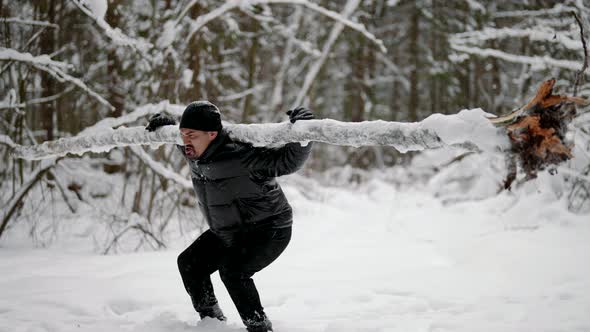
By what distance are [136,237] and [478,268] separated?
4468mm

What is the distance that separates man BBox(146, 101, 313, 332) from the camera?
8.90ft

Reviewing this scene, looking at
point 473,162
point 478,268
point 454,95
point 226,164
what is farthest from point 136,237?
point 454,95

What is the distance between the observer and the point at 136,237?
622 centimetres

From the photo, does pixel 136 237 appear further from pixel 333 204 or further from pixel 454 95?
pixel 454 95

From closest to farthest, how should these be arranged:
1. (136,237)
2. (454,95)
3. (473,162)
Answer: (136,237) < (473,162) < (454,95)

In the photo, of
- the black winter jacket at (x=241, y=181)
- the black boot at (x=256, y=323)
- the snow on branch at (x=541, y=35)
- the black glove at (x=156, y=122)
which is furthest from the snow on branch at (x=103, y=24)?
the snow on branch at (x=541, y=35)

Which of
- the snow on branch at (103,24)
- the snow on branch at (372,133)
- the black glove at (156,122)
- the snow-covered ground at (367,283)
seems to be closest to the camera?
the snow on branch at (372,133)

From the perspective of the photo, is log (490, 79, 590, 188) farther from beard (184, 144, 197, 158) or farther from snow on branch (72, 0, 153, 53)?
snow on branch (72, 0, 153, 53)

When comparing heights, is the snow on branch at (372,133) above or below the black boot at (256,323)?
above

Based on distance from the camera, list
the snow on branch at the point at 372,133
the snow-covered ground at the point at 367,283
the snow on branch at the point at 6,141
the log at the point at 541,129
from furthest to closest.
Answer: the snow on branch at the point at 6,141, the snow-covered ground at the point at 367,283, the snow on branch at the point at 372,133, the log at the point at 541,129

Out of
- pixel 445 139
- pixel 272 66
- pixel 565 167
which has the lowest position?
pixel 565 167

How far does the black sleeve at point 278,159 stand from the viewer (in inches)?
106

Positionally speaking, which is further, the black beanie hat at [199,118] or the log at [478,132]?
the black beanie hat at [199,118]

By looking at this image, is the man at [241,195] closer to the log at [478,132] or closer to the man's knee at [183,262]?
the log at [478,132]
